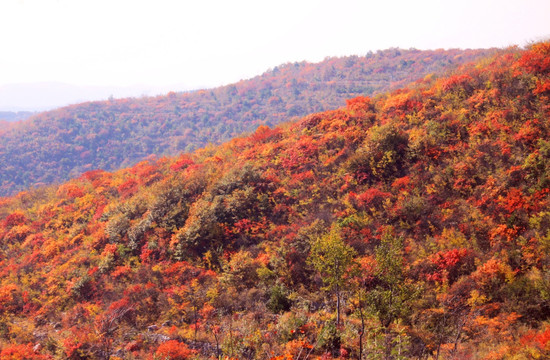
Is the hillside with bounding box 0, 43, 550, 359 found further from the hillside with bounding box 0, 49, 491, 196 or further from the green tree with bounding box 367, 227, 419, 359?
the hillside with bounding box 0, 49, 491, 196

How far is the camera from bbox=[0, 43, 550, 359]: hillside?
411 inches

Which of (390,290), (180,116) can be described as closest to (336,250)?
(390,290)

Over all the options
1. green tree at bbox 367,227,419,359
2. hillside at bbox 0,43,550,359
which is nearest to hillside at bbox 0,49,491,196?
hillside at bbox 0,43,550,359

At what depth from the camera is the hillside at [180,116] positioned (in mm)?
96562

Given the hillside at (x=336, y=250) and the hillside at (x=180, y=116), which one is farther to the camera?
the hillside at (x=180, y=116)

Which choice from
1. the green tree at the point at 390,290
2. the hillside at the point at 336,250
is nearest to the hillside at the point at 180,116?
the hillside at the point at 336,250

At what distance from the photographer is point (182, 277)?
17.7 m

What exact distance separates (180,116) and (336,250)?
430 feet

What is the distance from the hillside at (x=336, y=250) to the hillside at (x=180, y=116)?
8168cm

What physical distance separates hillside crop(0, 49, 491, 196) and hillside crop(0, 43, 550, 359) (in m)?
81.7

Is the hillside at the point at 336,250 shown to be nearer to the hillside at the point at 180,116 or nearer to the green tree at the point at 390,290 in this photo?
the green tree at the point at 390,290

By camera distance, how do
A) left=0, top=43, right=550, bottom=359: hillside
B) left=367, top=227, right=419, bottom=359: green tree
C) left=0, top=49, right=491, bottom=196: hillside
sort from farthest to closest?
left=0, top=49, right=491, bottom=196: hillside → left=0, top=43, right=550, bottom=359: hillside → left=367, top=227, right=419, bottom=359: green tree

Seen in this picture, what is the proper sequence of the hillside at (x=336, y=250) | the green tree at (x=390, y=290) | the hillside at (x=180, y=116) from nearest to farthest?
the green tree at (x=390, y=290)
the hillside at (x=336, y=250)
the hillside at (x=180, y=116)

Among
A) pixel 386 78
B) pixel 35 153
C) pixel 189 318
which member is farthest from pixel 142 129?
pixel 189 318
